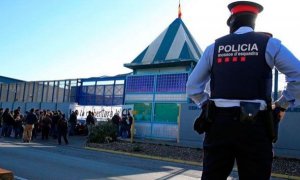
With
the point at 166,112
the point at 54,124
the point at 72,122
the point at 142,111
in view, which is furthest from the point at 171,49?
the point at 54,124

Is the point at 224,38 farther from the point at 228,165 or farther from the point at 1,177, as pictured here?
the point at 1,177

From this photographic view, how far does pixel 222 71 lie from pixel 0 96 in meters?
40.1

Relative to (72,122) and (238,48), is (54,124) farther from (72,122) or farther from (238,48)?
(238,48)

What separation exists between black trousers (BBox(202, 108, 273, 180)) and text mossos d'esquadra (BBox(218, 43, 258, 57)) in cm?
44

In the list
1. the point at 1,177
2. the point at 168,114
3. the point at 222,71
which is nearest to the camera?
the point at 222,71

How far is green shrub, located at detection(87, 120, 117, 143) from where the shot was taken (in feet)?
66.2

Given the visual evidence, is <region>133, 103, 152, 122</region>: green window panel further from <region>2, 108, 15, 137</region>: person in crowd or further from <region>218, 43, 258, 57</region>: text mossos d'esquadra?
<region>218, 43, 258, 57</region>: text mossos d'esquadra

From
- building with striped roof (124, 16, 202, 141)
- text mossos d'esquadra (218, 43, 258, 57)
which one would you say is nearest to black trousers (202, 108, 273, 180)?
text mossos d'esquadra (218, 43, 258, 57)

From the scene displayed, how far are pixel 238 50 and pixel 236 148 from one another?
2.46 feet

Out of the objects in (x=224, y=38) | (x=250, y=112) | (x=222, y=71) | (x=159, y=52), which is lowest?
(x=250, y=112)

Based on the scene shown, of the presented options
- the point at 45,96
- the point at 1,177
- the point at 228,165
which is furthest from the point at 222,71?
the point at 45,96

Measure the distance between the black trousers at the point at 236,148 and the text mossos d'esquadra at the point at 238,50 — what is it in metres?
0.44

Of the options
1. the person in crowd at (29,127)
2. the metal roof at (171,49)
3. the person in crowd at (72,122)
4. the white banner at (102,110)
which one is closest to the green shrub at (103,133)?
the person in crowd at (29,127)

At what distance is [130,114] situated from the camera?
23.7 metres
